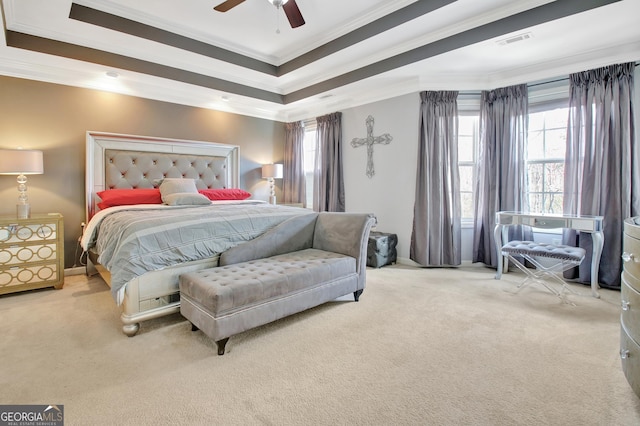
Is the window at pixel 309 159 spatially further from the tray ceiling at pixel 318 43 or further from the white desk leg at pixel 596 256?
the white desk leg at pixel 596 256

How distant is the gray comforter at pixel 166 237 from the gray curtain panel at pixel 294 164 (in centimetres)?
276

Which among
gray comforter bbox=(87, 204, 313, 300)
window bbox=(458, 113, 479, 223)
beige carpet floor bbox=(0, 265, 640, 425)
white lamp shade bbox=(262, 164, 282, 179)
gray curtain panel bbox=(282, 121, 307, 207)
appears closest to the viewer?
beige carpet floor bbox=(0, 265, 640, 425)

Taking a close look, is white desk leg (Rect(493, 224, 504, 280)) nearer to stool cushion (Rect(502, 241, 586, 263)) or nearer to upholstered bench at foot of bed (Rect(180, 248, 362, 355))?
stool cushion (Rect(502, 241, 586, 263))

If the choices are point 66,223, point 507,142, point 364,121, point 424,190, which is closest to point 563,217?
point 507,142

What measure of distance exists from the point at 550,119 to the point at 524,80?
22.1 inches

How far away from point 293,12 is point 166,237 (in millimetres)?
2126

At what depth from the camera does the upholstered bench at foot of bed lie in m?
2.01

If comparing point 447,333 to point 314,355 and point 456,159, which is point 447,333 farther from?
point 456,159

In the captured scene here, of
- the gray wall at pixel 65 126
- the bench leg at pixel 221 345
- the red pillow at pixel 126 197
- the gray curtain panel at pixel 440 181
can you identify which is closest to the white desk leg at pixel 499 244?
the gray curtain panel at pixel 440 181

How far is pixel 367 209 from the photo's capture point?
4891 millimetres

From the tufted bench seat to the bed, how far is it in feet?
0.50

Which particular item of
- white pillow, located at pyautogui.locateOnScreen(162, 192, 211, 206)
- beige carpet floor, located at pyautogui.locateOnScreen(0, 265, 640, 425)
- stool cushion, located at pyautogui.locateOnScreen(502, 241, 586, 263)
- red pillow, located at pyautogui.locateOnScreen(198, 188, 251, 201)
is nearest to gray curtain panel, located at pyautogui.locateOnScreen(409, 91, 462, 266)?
stool cushion, located at pyautogui.locateOnScreen(502, 241, 586, 263)

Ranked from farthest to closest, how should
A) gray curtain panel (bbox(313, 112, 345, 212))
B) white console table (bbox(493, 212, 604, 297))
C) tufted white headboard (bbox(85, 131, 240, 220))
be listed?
gray curtain panel (bbox(313, 112, 345, 212))
tufted white headboard (bbox(85, 131, 240, 220))
white console table (bbox(493, 212, 604, 297))

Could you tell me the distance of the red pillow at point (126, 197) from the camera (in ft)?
11.7
